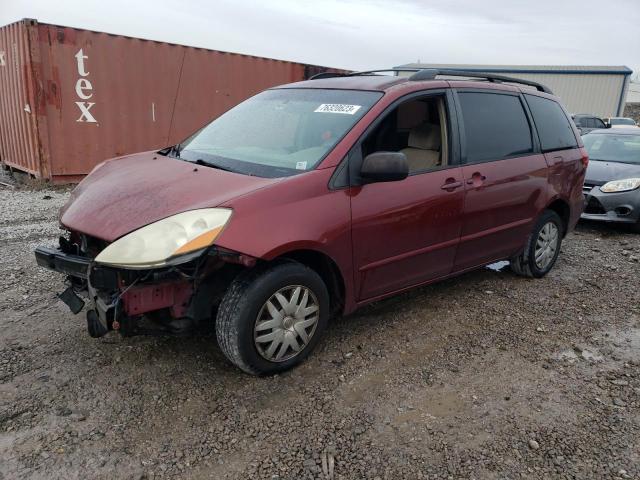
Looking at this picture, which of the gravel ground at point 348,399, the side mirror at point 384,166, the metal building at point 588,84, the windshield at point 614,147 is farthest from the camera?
the metal building at point 588,84

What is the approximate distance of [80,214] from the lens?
2896 mm

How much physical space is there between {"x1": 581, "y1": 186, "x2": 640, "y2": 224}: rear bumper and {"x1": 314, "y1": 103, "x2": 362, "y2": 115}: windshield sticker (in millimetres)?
5062

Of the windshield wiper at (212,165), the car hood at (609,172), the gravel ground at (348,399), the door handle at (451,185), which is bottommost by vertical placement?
the gravel ground at (348,399)

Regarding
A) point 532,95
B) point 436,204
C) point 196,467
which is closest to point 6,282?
point 196,467

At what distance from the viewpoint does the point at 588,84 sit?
33219 mm

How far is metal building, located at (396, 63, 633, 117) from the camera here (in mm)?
32469

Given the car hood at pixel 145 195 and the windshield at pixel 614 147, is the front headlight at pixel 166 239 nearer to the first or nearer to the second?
the car hood at pixel 145 195

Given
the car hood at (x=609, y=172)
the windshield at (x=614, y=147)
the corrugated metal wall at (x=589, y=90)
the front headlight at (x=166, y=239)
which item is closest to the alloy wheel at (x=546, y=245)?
the car hood at (x=609, y=172)

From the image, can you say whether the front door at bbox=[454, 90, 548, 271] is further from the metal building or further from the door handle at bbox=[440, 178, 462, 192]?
the metal building

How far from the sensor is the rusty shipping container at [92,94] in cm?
842

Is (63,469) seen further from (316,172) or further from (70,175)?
(70,175)

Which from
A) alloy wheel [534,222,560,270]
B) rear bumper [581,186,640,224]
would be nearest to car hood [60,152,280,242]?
alloy wheel [534,222,560,270]

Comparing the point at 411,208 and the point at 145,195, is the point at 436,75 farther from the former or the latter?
the point at 145,195

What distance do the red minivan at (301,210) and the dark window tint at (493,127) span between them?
15mm
